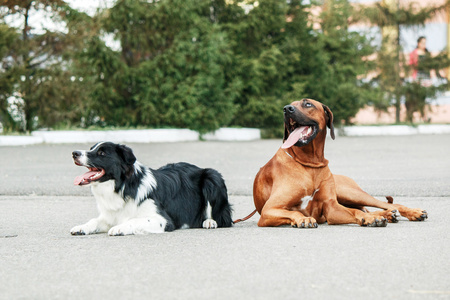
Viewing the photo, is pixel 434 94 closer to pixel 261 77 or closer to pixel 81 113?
pixel 261 77

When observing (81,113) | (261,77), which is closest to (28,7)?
(81,113)

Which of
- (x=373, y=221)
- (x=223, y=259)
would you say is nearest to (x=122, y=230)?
(x=223, y=259)

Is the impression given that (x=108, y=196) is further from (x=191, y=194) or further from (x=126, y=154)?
(x=191, y=194)

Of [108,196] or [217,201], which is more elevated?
[108,196]

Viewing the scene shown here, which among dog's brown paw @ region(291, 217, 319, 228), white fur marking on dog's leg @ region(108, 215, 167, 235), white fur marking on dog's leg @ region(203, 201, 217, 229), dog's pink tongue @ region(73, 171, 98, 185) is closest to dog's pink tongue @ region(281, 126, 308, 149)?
dog's brown paw @ region(291, 217, 319, 228)

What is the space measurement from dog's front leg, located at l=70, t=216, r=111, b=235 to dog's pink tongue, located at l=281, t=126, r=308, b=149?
6.16ft

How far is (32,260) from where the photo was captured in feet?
15.4

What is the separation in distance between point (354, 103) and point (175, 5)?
36.6 feet

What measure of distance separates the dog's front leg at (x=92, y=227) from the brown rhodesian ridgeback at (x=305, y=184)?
150cm

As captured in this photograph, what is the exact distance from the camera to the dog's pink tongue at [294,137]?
242 inches

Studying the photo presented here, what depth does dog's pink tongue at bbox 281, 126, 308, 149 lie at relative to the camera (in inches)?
242

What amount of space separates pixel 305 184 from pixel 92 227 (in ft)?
6.76

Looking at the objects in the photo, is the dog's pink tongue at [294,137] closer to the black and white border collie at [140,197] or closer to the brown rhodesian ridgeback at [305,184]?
the brown rhodesian ridgeback at [305,184]

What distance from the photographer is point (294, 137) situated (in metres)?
6.19
